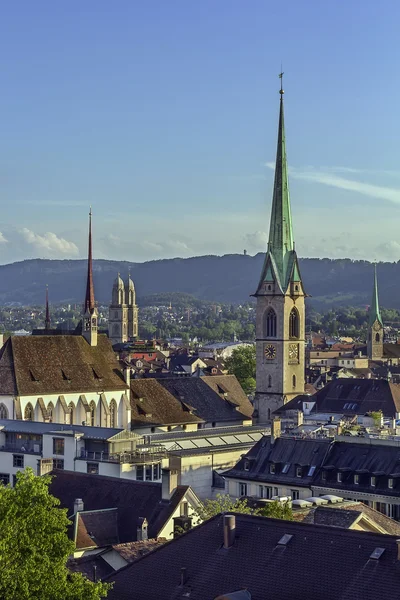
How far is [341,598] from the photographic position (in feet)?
117

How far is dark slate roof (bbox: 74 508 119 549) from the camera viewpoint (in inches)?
2090

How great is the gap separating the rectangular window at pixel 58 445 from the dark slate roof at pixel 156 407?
23314 mm

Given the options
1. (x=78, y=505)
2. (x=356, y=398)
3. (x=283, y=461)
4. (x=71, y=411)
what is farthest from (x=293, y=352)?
(x=78, y=505)

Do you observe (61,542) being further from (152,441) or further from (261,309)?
(261,309)

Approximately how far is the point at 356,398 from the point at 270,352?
39.1 feet

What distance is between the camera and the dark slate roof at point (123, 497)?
2185 inches

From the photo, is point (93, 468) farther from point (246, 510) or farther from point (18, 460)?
point (246, 510)

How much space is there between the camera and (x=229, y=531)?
132 feet

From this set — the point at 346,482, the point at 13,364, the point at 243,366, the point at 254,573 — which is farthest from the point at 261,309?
the point at 254,573

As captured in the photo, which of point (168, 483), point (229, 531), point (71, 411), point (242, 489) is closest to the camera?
point (229, 531)

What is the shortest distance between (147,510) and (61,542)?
19177mm

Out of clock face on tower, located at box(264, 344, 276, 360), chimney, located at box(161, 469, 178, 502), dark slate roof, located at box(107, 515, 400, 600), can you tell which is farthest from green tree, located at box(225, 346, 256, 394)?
dark slate roof, located at box(107, 515, 400, 600)

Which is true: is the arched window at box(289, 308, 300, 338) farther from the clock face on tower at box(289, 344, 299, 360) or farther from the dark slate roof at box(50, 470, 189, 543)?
the dark slate roof at box(50, 470, 189, 543)

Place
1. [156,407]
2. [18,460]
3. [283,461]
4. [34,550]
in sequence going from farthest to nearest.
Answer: [156,407] → [18,460] → [283,461] → [34,550]
